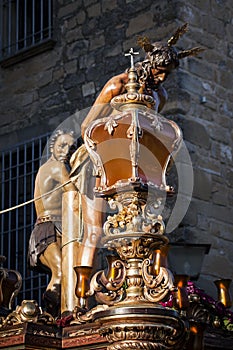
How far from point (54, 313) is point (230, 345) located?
1.36 m

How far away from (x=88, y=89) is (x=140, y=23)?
82cm

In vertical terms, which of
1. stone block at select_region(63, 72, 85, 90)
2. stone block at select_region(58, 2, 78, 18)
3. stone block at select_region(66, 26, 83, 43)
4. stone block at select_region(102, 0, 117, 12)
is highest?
stone block at select_region(58, 2, 78, 18)

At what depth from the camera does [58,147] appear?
646 centimetres

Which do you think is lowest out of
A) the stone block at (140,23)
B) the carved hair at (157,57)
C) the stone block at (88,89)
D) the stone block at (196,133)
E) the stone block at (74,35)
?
the carved hair at (157,57)

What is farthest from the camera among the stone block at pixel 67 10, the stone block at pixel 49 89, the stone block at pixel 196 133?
the stone block at pixel 67 10

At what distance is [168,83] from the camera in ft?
26.8

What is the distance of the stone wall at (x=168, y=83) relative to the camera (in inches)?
320

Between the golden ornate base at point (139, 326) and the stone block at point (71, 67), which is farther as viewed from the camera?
the stone block at point (71, 67)

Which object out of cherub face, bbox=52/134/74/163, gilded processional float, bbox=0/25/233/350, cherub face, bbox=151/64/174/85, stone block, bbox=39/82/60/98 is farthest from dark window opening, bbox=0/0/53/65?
gilded processional float, bbox=0/25/233/350

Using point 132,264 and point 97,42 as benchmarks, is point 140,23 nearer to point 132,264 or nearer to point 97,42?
point 97,42

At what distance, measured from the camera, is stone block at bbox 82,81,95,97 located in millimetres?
8906

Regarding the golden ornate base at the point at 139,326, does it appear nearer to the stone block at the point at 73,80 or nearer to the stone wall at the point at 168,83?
the stone wall at the point at 168,83

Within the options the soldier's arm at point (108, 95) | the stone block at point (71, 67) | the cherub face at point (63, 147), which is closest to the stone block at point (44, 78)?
the stone block at point (71, 67)

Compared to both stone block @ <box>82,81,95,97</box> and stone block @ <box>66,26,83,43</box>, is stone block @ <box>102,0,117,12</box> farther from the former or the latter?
stone block @ <box>82,81,95,97</box>
